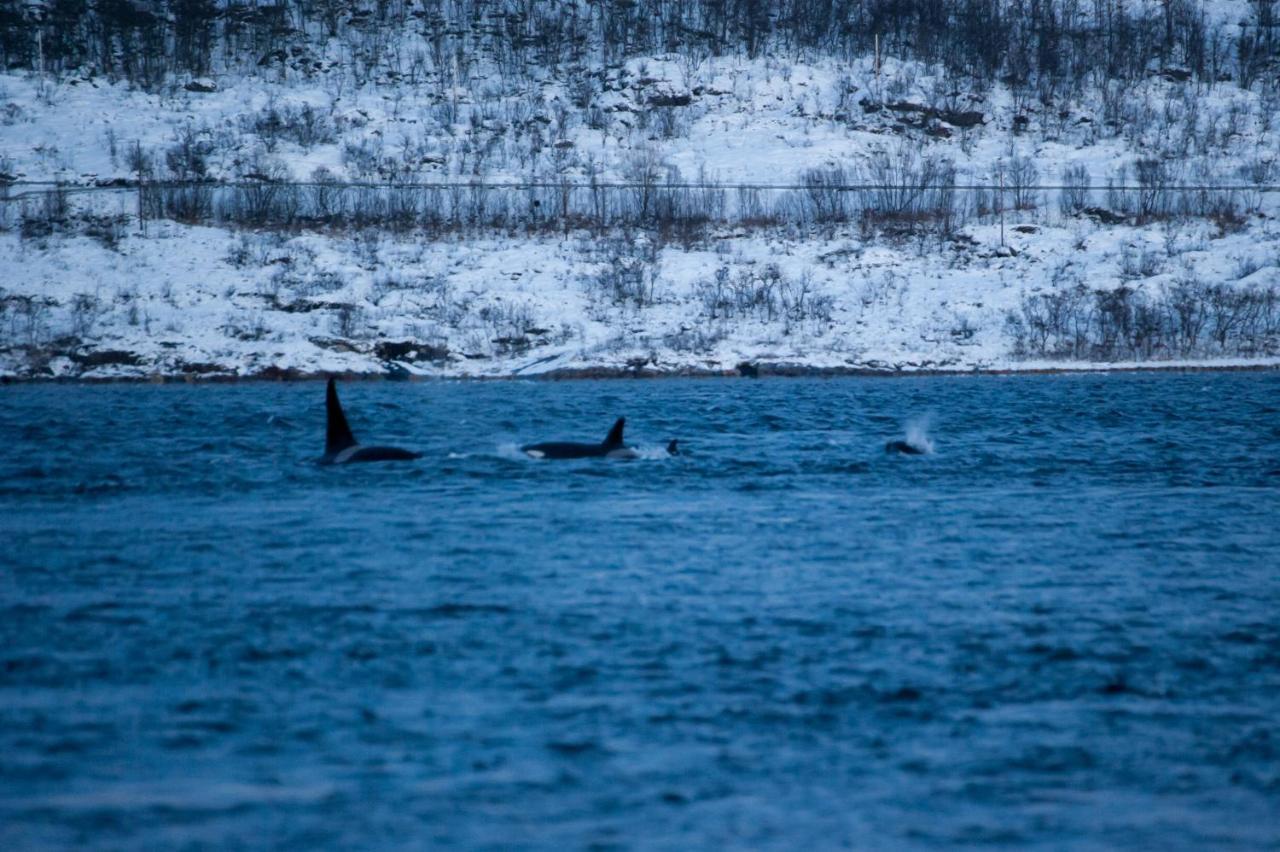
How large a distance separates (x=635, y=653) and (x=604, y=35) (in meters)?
56.3

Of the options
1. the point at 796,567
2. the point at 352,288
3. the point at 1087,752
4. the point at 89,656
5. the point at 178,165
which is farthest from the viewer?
the point at 178,165

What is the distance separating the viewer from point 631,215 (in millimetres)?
45906

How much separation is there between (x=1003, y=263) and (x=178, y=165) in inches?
1095

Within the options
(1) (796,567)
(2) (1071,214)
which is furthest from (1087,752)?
(2) (1071,214)

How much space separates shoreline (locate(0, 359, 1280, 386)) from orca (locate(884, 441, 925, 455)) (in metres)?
14.5

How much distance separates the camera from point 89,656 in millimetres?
9203

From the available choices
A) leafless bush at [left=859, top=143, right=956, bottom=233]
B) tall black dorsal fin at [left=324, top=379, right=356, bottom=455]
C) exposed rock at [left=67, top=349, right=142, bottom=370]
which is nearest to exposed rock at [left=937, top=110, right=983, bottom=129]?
leafless bush at [left=859, top=143, right=956, bottom=233]

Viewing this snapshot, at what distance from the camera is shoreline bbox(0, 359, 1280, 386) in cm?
3276

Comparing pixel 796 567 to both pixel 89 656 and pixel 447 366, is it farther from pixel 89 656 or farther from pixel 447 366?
pixel 447 366

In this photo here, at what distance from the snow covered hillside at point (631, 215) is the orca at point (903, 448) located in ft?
50.3

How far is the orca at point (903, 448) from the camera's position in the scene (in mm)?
20642

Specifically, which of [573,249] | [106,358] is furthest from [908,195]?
[106,358]

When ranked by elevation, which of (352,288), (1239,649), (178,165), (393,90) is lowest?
(1239,649)

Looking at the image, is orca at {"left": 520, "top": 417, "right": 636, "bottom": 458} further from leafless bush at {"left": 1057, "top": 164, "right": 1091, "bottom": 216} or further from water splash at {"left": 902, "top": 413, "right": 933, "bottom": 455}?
leafless bush at {"left": 1057, "top": 164, "right": 1091, "bottom": 216}
